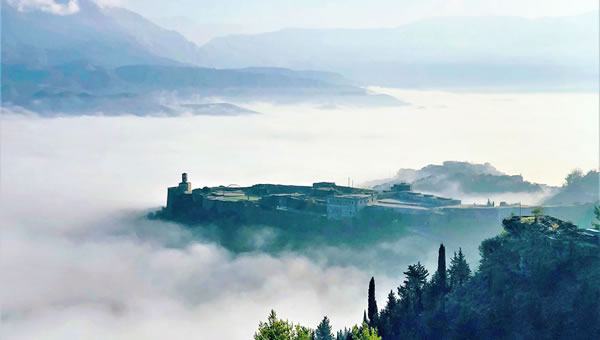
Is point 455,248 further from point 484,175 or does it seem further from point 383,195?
point 484,175

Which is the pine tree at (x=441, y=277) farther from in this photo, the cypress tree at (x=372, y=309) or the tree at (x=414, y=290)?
the cypress tree at (x=372, y=309)

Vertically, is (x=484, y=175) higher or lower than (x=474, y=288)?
higher

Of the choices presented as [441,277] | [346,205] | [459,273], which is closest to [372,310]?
[441,277]

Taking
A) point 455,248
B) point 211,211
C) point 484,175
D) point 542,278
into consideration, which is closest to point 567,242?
point 542,278

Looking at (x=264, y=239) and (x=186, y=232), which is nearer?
(x=264, y=239)

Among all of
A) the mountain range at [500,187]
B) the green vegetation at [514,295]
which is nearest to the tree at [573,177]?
the mountain range at [500,187]

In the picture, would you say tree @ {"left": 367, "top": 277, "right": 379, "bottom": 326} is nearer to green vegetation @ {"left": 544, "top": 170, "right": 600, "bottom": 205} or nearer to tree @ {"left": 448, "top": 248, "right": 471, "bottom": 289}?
tree @ {"left": 448, "top": 248, "right": 471, "bottom": 289}
